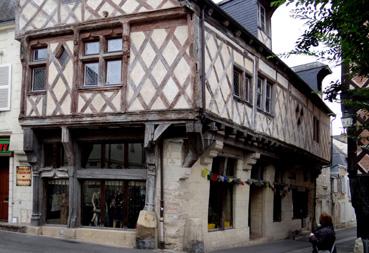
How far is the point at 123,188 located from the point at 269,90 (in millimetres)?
6412

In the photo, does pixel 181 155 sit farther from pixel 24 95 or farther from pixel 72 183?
pixel 24 95

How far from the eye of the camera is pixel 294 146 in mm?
18688

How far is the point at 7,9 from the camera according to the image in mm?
15539

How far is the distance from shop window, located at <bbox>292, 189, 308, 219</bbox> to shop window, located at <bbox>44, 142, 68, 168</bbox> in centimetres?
1041

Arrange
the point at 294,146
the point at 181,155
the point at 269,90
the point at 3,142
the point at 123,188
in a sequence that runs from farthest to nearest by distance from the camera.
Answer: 1. the point at 294,146
2. the point at 269,90
3. the point at 3,142
4. the point at 123,188
5. the point at 181,155

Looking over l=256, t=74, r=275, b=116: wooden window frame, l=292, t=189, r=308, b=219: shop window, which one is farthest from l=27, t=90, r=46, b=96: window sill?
l=292, t=189, r=308, b=219: shop window

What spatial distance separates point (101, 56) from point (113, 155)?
247 cm

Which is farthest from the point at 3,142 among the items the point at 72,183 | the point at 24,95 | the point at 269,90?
the point at 269,90

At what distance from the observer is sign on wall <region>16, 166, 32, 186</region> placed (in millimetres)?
13859

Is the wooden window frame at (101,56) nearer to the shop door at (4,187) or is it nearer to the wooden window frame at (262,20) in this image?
the shop door at (4,187)

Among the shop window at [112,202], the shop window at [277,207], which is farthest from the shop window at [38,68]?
the shop window at [277,207]

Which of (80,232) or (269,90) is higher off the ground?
(269,90)

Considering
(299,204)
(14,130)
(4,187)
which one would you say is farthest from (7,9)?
(299,204)

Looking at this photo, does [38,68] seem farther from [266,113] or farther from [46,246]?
[266,113]
